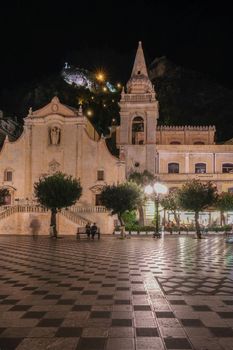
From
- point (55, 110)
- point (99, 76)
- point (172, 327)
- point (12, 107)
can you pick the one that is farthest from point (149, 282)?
point (99, 76)

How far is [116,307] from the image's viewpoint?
831 cm

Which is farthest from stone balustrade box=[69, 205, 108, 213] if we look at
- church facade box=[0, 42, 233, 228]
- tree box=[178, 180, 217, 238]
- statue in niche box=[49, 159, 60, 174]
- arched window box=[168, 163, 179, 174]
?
arched window box=[168, 163, 179, 174]

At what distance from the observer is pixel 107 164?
4944 cm

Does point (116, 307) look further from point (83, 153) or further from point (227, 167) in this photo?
point (227, 167)

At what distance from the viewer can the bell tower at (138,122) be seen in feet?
175

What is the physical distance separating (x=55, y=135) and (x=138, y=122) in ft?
38.9

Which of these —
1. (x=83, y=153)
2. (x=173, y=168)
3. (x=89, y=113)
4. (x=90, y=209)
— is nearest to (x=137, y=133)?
(x=173, y=168)

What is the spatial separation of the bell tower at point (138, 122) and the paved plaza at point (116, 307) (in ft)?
127

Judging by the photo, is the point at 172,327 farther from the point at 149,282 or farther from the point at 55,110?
the point at 55,110

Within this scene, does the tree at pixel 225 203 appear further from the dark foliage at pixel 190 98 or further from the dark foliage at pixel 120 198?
the dark foliage at pixel 190 98

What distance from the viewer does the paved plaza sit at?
19.9 feet

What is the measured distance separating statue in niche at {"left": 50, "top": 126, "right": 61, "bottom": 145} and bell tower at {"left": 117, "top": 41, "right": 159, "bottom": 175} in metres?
7.80

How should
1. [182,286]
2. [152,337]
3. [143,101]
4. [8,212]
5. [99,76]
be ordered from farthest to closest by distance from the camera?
[99,76], [143,101], [8,212], [182,286], [152,337]

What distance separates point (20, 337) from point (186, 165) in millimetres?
51982
